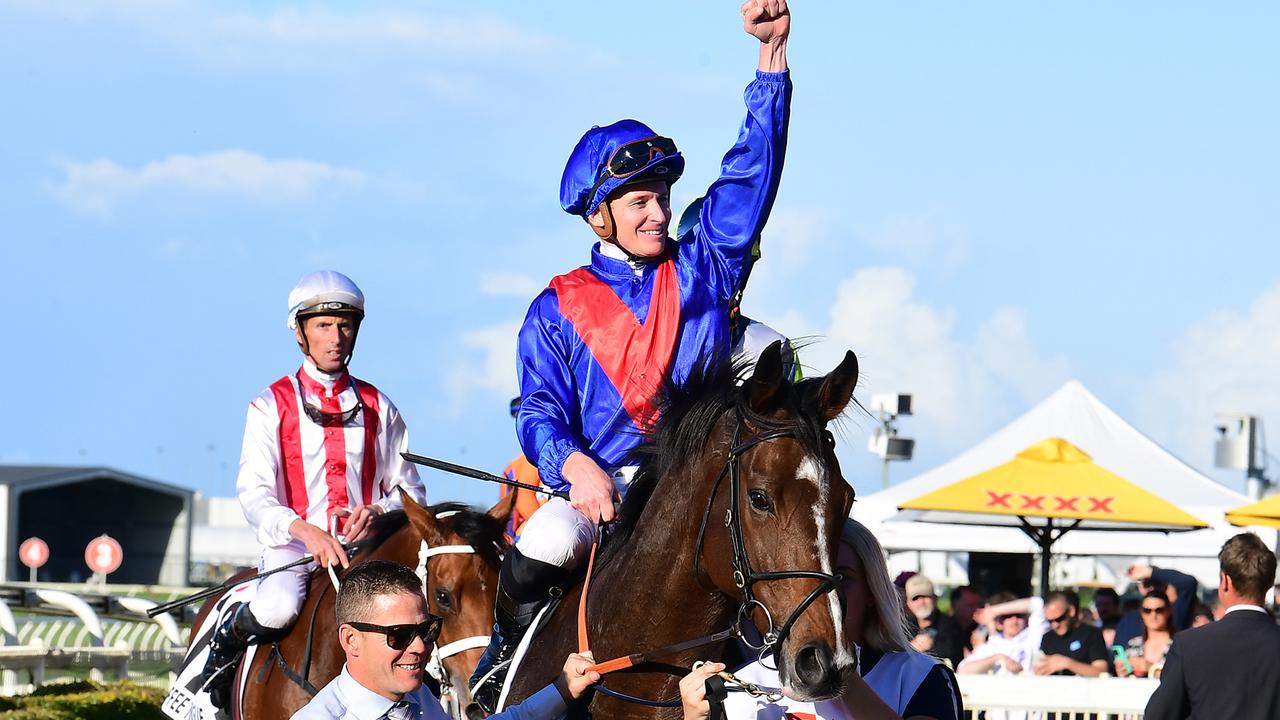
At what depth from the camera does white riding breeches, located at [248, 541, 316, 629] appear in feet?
17.9

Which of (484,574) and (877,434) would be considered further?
(877,434)

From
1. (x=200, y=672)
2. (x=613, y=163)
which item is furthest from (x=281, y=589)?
(x=613, y=163)

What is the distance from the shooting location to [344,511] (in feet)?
19.4

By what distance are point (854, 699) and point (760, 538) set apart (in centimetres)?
38

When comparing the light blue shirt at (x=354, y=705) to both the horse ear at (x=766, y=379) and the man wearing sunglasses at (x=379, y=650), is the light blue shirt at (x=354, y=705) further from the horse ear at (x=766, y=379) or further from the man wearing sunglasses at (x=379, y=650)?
the horse ear at (x=766, y=379)

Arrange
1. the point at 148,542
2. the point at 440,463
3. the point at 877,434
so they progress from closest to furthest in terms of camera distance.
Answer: the point at 440,463 → the point at 877,434 → the point at 148,542

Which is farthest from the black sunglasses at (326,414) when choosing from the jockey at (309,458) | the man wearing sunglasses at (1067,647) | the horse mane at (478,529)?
the man wearing sunglasses at (1067,647)

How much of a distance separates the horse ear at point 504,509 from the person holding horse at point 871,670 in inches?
120

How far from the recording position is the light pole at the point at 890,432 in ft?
68.9

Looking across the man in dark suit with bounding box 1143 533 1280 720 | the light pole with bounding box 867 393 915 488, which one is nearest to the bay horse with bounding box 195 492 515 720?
the man in dark suit with bounding box 1143 533 1280 720

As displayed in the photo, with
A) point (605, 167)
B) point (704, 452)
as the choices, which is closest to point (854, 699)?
point (704, 452)

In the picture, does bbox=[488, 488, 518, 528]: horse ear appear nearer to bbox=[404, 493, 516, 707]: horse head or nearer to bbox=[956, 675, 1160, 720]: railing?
bbox=[404, 493, 516, 707]: horse head

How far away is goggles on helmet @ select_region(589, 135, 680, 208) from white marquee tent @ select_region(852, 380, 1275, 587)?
9614 millimetres

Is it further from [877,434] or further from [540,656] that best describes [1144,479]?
[540,656]
